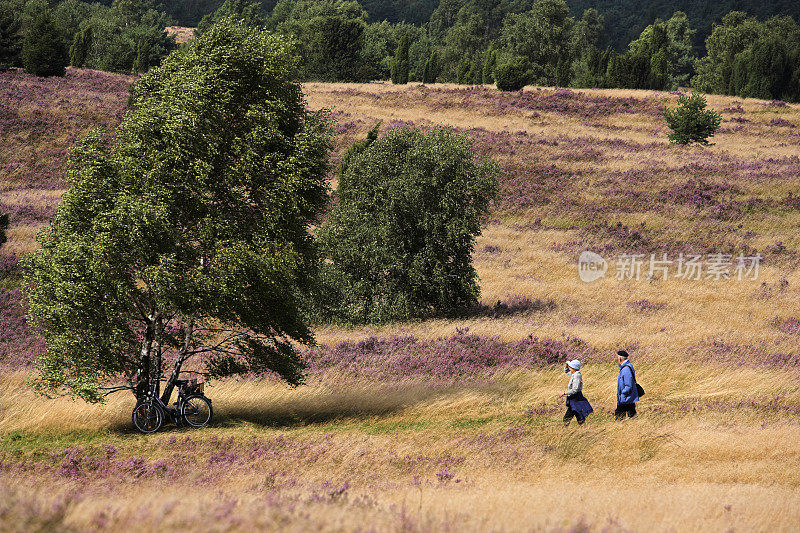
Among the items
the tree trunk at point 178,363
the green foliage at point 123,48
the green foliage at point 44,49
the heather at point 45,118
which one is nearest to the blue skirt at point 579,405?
the tree trunk at point 178,363

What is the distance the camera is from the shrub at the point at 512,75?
81.3 m

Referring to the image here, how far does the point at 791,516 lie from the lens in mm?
9406

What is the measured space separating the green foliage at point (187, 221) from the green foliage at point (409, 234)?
986 cm

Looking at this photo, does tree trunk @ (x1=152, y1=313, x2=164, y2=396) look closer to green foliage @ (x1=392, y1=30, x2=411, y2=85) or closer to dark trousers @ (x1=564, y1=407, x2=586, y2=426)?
dark trousers @ (x1=564, y1=407, x2=586, y2=426)

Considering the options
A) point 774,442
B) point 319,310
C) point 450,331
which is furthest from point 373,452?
point 319,310

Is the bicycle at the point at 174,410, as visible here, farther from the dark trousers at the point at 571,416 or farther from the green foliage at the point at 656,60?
the green foliage at the point at 656,60

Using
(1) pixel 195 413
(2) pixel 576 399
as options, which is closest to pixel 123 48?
(1) pixel 195 413

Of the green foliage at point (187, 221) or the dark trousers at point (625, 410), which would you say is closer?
the dark trousers at point (625, 410)

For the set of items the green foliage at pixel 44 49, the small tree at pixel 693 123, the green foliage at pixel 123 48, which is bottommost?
the small tree at pixel 693 123

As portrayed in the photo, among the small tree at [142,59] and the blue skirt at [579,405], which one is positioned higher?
the small tree at [142,59]

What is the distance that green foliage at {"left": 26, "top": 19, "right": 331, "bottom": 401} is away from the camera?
1491 cm

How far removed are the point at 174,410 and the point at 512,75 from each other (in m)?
74.5

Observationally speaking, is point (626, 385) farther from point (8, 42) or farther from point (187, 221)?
point (8, 42)

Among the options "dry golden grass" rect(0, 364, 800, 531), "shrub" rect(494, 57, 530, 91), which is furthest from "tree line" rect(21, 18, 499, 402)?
"shrub" rect(494, 57, 530, 91)
